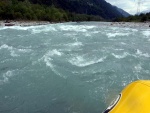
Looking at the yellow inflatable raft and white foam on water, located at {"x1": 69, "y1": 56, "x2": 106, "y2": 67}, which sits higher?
the yellow inflatable raft

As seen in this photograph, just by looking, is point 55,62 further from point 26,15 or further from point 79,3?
point 79,3

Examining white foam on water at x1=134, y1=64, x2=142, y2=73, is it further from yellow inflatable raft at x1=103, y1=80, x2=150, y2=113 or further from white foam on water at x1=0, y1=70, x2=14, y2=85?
yellow inflatable raft at x1=103, y1=80, x2=150, y2=113

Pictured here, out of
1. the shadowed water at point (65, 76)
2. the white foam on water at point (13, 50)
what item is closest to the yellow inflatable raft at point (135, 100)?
the shadowed water at point (65, 76)

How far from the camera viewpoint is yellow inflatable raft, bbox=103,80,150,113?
395 cm

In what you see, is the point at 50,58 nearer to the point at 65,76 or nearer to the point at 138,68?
the point at 65,76

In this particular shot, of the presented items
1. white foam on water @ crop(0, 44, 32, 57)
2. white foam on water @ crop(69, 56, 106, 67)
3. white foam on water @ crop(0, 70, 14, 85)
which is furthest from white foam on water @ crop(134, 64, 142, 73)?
white foam on water @ crop(0, 44, 32, 57)

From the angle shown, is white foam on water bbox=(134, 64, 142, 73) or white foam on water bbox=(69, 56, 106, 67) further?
white foam on water bbox=(69, 56, 106, 67)

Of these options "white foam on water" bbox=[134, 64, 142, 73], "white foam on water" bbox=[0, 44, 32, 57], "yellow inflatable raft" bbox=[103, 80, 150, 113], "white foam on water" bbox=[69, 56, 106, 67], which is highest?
"yellow inflatable raft" bbox=[103, 80, 150, 113]

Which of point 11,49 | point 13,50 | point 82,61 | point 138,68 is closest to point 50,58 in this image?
point 82,61

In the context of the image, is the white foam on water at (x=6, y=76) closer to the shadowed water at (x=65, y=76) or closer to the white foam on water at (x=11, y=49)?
the shadowed water at (x=65, y=76)

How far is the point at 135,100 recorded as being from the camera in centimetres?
418

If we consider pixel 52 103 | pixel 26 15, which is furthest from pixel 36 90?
pixel 26 15

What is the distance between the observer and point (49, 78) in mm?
10375

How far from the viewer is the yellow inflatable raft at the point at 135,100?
3953 mm
